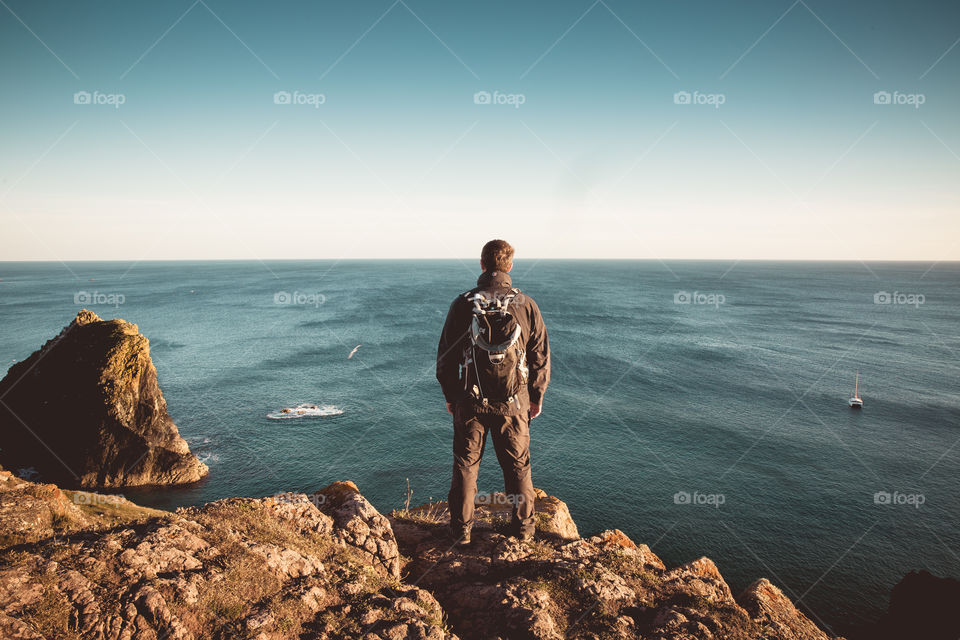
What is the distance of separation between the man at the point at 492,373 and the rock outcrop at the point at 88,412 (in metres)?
29.2

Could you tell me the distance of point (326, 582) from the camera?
4.11m

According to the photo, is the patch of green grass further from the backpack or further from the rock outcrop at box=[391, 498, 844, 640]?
the backpack

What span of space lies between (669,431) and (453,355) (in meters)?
36.6

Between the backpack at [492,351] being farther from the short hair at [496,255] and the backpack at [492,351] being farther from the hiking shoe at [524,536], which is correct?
the hiking shoe at [524,536]

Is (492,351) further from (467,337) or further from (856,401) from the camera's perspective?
(856,401)

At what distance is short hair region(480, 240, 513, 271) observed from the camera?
509cm

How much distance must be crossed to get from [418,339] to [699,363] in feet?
127

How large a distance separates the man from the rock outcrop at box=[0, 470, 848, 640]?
2.82 feet

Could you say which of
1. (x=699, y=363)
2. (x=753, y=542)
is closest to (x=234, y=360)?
(x=753, y=542)

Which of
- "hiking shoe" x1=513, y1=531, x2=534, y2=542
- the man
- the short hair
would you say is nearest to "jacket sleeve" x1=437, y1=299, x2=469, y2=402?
the man

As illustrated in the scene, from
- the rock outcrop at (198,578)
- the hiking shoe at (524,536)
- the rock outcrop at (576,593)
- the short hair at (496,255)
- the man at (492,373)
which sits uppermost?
the short hair at (496,255)

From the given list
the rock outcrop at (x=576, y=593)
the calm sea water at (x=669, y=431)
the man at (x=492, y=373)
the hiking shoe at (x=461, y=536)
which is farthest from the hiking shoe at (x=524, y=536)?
the calm sea water at (x=669, y=431)

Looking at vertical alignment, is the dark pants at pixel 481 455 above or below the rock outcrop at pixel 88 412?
above

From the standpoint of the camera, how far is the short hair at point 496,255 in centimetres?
509
